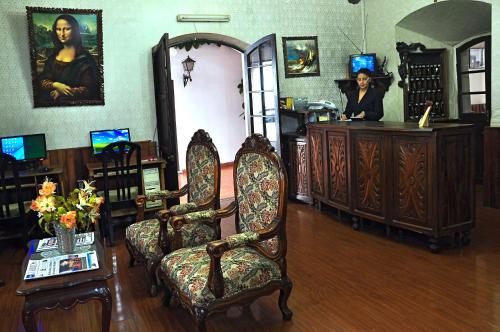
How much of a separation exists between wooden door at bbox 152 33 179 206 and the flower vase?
253cm

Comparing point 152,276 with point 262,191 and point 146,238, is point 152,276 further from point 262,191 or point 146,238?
point 262,191

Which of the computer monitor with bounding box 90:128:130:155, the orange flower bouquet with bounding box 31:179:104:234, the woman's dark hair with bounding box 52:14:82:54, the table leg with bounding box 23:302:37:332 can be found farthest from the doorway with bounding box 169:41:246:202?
the table leg with bounding box 23:302:37:332

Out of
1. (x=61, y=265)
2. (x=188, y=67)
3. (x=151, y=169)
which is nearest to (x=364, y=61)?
(x=151, y=169)

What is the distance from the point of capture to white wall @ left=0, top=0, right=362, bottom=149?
18.7 ft

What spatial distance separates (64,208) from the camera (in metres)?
3.21

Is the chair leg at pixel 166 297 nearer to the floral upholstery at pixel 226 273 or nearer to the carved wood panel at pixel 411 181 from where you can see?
the floral upholstery at pixel 226 273

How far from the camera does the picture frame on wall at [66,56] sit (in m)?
5.72

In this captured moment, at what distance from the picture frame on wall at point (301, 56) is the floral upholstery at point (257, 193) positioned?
398cm

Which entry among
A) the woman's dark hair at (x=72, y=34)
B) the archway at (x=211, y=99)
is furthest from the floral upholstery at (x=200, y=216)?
the archway at (x=211, y=99)

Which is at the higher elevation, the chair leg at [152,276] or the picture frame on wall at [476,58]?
the picture frame on wall at [476,58]

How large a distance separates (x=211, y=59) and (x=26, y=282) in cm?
812

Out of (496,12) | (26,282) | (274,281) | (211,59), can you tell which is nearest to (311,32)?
(496,12)

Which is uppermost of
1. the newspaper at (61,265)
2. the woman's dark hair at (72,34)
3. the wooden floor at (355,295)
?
the woman's dark hair at (72,34)

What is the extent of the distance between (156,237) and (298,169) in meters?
3.00
